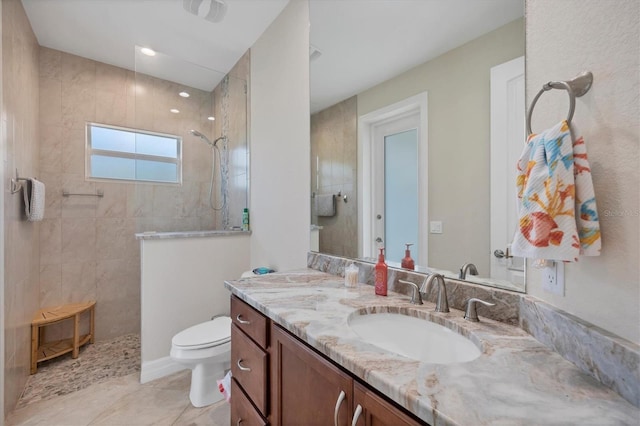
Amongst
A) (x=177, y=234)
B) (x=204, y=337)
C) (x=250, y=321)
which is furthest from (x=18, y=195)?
(x=250, y=321)

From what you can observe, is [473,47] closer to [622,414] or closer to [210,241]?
[622,414]

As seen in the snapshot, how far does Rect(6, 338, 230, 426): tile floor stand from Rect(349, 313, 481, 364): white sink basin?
1344mm

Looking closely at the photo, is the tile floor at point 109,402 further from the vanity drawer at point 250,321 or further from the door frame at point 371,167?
the door frame at point 371,167

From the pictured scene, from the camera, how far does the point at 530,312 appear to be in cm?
80

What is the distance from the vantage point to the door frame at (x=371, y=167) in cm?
121

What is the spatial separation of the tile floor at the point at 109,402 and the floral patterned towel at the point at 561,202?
197 centimetres

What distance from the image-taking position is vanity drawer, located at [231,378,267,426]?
1140 mm

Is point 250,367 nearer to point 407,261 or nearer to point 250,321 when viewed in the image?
point 250,321

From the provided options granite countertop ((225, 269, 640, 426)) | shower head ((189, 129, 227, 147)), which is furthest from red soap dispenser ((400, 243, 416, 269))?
shower head ((189, 129, 227, 147))

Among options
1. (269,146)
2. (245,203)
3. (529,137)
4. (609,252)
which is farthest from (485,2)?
(245,203)

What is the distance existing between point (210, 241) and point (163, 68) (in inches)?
69.1

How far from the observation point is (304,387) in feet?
2.84

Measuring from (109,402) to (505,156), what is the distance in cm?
270

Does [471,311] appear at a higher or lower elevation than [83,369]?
higher
